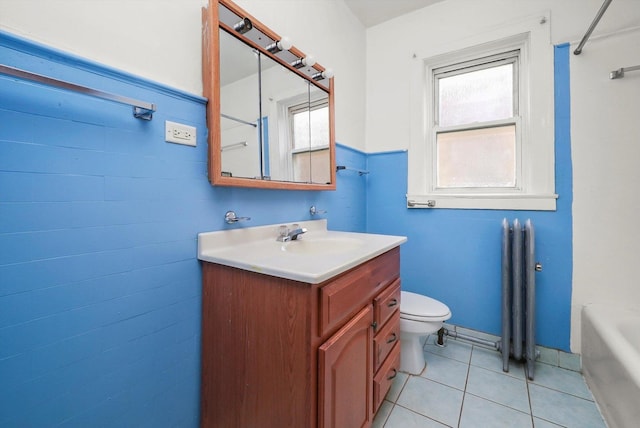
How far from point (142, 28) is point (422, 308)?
70.8 inches

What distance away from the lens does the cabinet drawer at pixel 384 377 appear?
3.71 feet

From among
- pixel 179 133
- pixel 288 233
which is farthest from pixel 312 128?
pixel 179 133

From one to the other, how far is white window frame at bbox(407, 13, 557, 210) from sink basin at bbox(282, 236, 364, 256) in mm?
871

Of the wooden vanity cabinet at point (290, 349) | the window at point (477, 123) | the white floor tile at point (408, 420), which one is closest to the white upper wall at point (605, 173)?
the window at point (477, 123)

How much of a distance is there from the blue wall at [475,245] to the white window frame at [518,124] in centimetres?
5

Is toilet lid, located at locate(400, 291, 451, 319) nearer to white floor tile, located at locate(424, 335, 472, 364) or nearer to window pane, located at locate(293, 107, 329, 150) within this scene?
white floor tile, located at locate(424, 335, 472, 364)

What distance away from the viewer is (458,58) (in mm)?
1920

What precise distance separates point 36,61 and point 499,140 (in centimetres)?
230

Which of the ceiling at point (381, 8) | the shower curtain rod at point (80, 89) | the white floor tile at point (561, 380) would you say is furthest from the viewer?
the ceiling at point (381, 8)

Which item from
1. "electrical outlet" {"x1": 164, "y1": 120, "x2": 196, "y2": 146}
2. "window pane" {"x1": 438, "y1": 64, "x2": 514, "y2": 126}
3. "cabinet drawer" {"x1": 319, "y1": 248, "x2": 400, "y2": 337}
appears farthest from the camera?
"window pane" {"x1": 438, "y1": 64, "x2": 514, "y2": 126}

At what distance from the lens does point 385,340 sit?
1.21 m

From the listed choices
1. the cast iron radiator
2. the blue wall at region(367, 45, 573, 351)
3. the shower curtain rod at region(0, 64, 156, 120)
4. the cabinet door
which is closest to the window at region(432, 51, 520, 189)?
the blue wall at region(367, 45, 573, 351)

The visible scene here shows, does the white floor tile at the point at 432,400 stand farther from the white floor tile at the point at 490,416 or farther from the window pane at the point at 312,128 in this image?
the window pane at the point at 312,128

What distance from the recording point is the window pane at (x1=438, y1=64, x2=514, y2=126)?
1.81 metres
